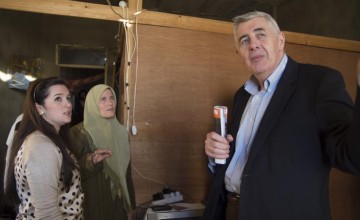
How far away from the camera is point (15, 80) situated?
5.03 meters

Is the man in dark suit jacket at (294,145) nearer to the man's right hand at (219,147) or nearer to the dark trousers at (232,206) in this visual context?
the man's right hand at (219,147)

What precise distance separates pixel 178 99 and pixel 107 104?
0.53 meters

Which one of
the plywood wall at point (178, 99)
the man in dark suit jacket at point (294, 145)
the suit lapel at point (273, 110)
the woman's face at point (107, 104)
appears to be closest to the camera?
the man in dark suit jacket at point (294, 145)

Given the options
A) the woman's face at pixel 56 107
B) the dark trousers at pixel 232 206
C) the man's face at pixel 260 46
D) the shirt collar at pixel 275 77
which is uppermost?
the man's face at pixel 260 46

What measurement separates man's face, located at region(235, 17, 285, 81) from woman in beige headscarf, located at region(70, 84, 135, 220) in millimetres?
938

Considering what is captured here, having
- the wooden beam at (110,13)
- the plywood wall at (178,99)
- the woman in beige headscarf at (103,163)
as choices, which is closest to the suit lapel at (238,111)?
the plywood wall at (178,99)

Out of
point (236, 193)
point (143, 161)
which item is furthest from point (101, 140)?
point (236, 193)

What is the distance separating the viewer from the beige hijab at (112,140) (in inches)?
72.0

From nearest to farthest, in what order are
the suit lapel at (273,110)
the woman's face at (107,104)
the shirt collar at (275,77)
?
the suit lapel at (273,110) → the shirt collar at (275,77) → the woman's face at (107,104)

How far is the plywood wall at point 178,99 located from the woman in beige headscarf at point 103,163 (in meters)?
0.14

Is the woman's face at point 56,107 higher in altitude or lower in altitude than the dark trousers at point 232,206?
higher

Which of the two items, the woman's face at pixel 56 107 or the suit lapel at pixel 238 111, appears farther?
the woman's face at pixel 56 107

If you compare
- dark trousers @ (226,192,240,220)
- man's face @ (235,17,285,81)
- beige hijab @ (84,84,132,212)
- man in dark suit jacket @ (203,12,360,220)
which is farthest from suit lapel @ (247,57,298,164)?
beige hijab @ (84,84,132,212)

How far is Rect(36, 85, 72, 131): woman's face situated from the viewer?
1.38 metres
